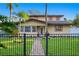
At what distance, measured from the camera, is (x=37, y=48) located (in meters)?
4.47

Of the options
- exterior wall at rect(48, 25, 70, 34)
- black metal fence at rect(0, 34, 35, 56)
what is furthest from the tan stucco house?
black metal fence at rect(0, 34, 35, 56)

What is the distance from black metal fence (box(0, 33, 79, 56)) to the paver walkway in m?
0.04

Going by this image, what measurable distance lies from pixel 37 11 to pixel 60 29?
0.46 m

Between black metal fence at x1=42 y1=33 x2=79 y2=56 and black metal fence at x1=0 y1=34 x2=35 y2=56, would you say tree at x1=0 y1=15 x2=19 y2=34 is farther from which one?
black metal fence at x1=42 y1=33 x2=79 y2=56

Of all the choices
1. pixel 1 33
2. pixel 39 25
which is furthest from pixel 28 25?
pixel 1 33

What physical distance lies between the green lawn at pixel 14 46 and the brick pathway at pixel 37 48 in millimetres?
64

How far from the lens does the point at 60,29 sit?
4.37 metres

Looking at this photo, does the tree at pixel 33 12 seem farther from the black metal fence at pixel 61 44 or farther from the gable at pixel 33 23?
the black metal fence at pixel 61 44

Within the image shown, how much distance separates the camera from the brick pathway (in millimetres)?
4422

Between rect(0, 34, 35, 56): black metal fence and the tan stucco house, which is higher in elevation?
the tan stucco house

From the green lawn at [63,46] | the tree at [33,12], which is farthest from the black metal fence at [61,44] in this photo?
the tree at [33,12]

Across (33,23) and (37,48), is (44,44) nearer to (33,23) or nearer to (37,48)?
(37,48)

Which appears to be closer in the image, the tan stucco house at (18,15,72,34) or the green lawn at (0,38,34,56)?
the tan stucco house at (18,15,72,34)

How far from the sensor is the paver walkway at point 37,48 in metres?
4.42
